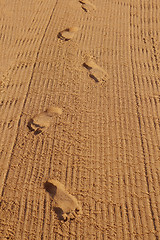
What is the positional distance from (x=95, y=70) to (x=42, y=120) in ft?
3.47

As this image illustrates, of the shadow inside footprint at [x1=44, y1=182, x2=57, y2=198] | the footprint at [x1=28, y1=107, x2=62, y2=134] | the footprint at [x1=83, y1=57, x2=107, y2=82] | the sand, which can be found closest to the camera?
the sand

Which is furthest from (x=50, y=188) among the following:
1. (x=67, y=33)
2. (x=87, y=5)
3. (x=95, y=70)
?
(x=87, y=5)

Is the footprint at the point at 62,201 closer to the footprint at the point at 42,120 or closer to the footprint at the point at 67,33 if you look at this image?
the footprint at the point at 42,120

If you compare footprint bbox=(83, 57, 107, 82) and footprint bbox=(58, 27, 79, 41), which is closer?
footprint bbox=(83, 57, 107, 82)

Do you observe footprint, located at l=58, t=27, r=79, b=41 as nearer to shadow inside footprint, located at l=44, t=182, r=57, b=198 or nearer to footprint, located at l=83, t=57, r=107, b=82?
footprint, located at l=83, t=57, r=107, b=82

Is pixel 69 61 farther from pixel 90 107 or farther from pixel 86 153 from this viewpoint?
pixel 86 153

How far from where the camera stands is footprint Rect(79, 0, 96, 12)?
4160mm

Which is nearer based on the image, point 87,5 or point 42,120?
point 42,120

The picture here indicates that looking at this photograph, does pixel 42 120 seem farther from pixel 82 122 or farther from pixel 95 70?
pixel 95 70

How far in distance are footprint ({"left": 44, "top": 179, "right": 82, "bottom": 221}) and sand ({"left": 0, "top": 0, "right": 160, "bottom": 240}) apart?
3cm

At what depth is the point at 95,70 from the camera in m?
3.18

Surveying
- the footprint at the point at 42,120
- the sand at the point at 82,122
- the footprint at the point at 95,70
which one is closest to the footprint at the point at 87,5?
the sand at the point at 82,122

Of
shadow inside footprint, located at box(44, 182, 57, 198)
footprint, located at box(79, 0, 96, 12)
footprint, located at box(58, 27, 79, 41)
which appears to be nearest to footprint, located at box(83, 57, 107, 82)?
footprint, located at box(58, 27, 79, 41)

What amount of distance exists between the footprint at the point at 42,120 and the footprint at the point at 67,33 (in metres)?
1.40
